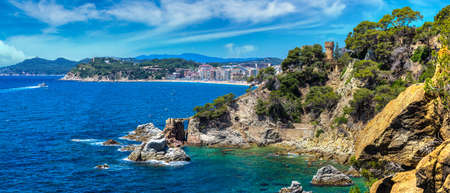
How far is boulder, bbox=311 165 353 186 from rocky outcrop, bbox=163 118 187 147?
27.5 metres

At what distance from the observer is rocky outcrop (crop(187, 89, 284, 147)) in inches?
2432

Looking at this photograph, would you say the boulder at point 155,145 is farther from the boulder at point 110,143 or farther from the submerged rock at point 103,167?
the boulder at point 110,143

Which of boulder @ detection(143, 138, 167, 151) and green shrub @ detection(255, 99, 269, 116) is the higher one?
green shrub @ detection(255, 99, 269, 116)

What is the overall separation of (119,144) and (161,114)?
4086 centimetres

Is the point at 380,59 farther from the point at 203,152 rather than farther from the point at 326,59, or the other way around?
the point at 203,152

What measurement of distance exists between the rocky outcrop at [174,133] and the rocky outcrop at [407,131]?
47997 millimetres

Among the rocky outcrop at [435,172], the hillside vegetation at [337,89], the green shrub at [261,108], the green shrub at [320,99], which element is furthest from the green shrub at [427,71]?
the rocky outcrop at [435,172]

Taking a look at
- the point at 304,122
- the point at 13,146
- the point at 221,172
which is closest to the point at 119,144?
the point at 13,146

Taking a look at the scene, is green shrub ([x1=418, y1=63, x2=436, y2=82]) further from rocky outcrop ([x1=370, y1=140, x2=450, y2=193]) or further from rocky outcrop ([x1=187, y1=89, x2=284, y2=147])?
rocky outcrop ([x1=370, y1=140, x2=450, y2=193])

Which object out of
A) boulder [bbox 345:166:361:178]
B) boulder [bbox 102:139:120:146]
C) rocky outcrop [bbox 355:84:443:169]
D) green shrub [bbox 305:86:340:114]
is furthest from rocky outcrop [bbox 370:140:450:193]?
boulder [bbox 102:139:120:146]

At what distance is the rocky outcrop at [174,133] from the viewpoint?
62094mm

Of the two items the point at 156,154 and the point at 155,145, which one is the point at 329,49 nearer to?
the point at 155,145

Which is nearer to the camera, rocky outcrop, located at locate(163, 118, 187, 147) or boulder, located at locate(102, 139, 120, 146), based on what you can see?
boulder, located at locate(102, 139, 120, 146)

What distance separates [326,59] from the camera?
256 feet
